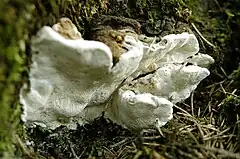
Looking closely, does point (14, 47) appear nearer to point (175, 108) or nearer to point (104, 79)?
point (104, 79)

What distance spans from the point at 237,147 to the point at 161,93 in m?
0.38

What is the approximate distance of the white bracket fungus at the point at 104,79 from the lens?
4.29 ft

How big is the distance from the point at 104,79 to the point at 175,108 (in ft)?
1.95

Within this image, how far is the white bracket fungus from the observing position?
1.31m

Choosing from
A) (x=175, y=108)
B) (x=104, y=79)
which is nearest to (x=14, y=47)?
(x=104, y=79)

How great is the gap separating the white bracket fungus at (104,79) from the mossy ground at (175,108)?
0.21ft

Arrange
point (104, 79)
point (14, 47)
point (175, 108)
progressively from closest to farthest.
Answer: point (14, 47) → point (104, 79) → point (175, 108)

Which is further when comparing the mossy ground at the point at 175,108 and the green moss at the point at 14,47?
the mossy ground at the point at 175,108

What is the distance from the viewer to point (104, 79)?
1.51m

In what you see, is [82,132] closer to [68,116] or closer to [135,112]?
[68,116]

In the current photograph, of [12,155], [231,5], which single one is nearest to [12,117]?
[12,155]

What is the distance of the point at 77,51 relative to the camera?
1271mm

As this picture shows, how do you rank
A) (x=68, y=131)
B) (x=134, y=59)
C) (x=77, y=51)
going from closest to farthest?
1. (x=77, y=51)
2. (x=134, y=59)
3. (x=68, y=131)

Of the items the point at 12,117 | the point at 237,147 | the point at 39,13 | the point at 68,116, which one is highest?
the point at 39,13
